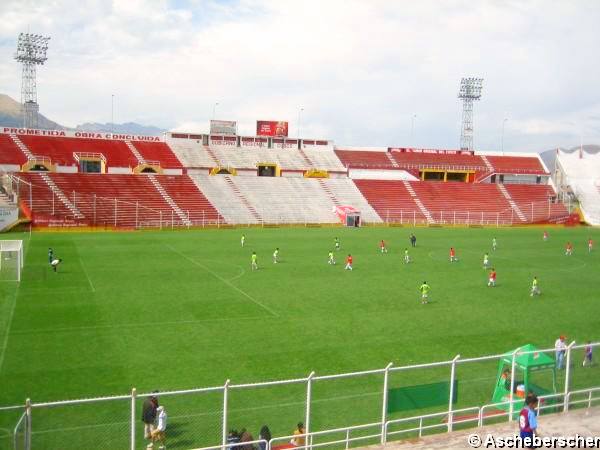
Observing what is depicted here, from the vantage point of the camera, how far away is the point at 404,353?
715 inches

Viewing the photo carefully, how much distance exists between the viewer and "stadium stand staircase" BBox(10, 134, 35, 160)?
61.8 metres

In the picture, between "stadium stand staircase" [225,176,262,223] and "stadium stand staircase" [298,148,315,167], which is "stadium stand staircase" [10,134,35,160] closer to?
"stadium stand staircase" [225,176,262,223]

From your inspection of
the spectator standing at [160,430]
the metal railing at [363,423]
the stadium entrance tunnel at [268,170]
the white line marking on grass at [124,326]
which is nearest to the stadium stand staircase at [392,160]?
the stadium entrance tunnel at [268,170]

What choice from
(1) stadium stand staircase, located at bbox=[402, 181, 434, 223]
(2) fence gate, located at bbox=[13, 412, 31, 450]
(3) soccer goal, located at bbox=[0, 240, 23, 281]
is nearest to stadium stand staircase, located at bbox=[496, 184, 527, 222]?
(1) stadium stand staircase, located at bbox=[402, 181, 434, 223]

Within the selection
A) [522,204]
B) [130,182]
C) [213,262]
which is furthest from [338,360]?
[522,204]

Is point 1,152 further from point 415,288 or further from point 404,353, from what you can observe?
point 404,353

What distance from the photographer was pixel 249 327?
2084 centimetres

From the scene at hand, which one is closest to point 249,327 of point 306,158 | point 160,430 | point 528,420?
point 160,430

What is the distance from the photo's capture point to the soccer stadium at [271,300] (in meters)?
12.0

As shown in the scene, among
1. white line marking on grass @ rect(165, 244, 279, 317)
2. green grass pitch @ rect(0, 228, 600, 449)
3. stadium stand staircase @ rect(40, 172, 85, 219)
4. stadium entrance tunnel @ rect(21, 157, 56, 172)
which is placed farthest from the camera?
stadium entrance tunnel @ rect(21, 157, 56, 172)

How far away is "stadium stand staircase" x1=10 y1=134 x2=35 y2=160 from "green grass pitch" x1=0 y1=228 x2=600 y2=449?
2549 centimetres

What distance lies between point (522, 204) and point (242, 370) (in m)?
64.0

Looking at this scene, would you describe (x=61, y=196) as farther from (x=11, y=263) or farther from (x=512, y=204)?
(x=512, y=204)

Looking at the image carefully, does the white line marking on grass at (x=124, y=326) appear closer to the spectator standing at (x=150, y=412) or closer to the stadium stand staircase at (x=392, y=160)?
the spectator standing at (x=150, y=412)
